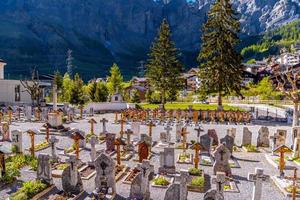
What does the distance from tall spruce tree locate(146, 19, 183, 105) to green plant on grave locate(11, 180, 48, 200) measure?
36.7 m

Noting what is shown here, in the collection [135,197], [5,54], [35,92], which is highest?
[5,54]

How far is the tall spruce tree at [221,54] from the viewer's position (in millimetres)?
42062

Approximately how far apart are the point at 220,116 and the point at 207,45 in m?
9.90

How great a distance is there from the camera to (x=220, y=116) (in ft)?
125

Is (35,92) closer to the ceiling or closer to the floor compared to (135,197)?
closer to the ceiling

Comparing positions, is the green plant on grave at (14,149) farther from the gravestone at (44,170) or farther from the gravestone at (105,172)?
the gravestone at (105,172)

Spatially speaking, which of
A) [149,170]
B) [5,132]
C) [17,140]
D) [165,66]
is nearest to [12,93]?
[165,66]

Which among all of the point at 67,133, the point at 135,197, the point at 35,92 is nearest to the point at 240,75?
the point at 67,133

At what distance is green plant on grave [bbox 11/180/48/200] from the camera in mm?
12767

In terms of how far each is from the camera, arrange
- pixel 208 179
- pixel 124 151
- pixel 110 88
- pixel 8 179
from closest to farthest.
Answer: pixel 8 179 < pixel 208 179 < pixel 124 151 < pixel 110 88

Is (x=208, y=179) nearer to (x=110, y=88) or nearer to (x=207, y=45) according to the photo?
(x=207, y=45)

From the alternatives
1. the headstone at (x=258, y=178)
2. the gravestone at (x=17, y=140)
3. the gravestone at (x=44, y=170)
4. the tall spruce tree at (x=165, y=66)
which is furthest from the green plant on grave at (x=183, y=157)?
the tall spruce tree at (x=165, y=66)

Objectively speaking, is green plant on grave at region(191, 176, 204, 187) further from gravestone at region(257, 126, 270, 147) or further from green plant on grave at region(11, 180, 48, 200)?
gravestone at region(257, 126, 270, 147)

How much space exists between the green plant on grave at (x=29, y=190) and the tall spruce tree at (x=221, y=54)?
30.4 m
